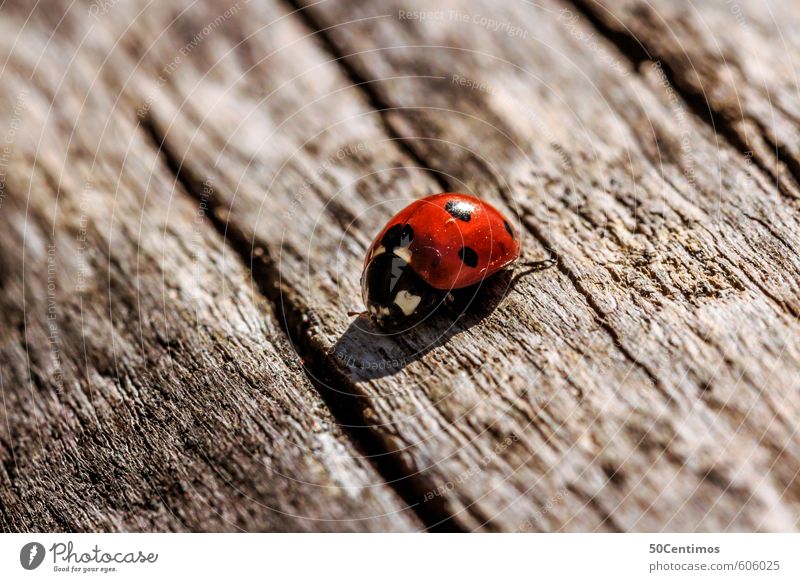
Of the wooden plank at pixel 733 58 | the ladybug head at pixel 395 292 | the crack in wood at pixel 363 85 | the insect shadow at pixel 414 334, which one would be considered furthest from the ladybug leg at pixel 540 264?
the wooden plank at pixel 733 58

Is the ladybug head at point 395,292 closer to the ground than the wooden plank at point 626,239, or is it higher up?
closer to the ground

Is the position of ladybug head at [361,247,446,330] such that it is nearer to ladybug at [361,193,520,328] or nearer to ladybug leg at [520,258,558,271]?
ladybug at [361,193,520,328]

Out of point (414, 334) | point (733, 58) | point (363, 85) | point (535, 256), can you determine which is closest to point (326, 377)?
point (414, 334)

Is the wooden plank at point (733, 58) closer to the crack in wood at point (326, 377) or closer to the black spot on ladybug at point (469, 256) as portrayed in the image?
the black spot on ladybug at point (469, 256)

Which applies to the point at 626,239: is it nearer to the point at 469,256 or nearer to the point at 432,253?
the point at 469,256
